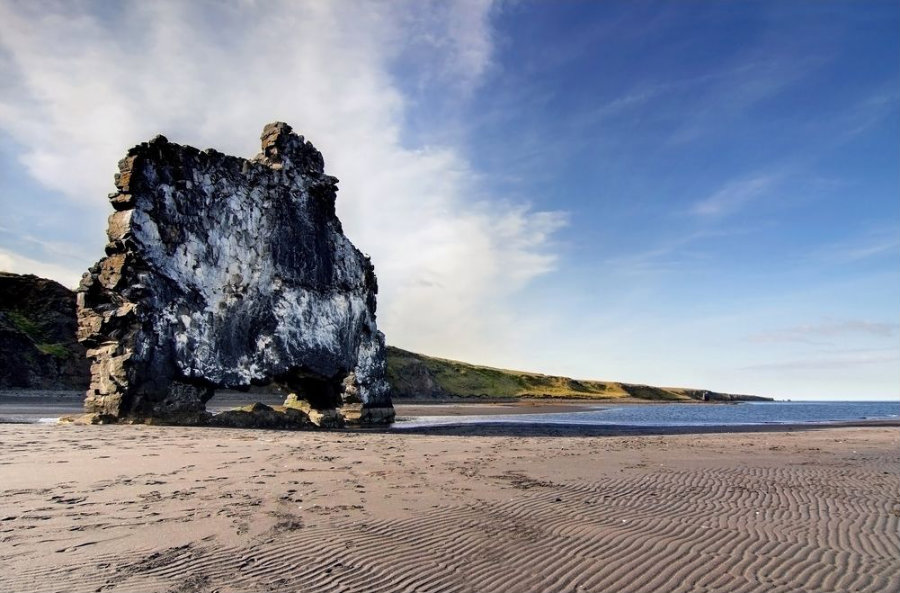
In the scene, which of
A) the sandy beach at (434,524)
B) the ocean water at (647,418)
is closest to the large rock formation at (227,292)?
the ocean water at (647,418)

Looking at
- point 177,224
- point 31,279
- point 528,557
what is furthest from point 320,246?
point 31,279

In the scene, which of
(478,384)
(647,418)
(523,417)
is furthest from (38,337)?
(478,384)

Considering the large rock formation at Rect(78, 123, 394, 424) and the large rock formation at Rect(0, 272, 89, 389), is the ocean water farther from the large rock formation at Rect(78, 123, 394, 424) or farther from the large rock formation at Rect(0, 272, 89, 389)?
the large rock formation at Rect(0, 272, 89, 389)

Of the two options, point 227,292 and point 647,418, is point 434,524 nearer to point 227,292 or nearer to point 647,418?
point 227,292

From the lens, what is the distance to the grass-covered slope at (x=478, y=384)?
8344 cm

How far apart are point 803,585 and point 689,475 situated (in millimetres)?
6923

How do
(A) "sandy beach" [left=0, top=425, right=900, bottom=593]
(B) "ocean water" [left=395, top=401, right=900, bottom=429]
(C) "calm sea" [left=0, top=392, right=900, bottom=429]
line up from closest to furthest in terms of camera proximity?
(A) "sandy beach" [left=0, top=425, right=900, bottom=593] < (C) "calm sea" [left=0, top=392, right=900, bottom=429] < (B) "ocean water" [left=395, top=401, right=900, bottom=429]

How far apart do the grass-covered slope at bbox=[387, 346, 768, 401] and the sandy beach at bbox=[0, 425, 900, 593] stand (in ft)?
226

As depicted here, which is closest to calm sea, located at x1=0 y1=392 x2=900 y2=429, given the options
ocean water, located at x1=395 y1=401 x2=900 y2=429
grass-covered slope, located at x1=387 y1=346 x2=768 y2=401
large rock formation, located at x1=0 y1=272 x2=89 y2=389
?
ocean water, located at x1=395 y1=401 x2=900 y2=429

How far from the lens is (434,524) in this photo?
7.03 m

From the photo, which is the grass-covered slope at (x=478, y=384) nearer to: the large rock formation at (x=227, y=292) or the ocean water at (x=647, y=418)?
the ocean water at (x=647, y=418)

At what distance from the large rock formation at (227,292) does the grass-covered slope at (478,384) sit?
1763 inches

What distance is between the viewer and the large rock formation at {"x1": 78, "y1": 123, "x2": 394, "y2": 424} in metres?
25.2

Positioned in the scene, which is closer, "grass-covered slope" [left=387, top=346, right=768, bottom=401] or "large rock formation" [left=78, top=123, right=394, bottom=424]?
"large rock formation" [left=78, top=123, right=394, bottom=424]
